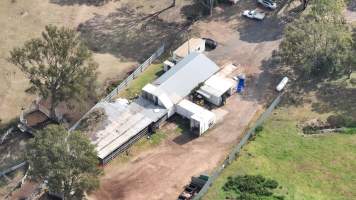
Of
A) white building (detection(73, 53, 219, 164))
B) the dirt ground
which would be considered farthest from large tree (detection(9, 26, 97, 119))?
the dirt ground

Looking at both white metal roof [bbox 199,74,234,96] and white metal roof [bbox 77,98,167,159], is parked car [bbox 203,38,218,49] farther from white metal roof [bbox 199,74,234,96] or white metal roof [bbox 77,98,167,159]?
white metal roof [bbox 77,98,167,159]

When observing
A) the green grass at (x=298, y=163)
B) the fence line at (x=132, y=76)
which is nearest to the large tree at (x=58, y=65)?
the fence line at (x=132, y=76)

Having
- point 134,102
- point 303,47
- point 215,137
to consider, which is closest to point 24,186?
point 134,102

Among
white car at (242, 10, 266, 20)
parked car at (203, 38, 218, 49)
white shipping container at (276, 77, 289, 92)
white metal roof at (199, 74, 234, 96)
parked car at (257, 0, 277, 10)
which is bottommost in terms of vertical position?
white shipping container at (276, 77, 289, 92)

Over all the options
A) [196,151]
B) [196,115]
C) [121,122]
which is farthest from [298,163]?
[121,122]

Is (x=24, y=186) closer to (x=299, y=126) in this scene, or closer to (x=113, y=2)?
(x=299, y=126)

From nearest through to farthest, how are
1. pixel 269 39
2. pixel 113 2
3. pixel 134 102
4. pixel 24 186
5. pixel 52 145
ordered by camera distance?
pixel 52 145
pixel 24 186
pixel 134 102
pixel 269 39
pixel 113 2

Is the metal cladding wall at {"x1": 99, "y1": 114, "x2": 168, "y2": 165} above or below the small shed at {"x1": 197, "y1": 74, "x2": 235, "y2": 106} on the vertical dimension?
below
